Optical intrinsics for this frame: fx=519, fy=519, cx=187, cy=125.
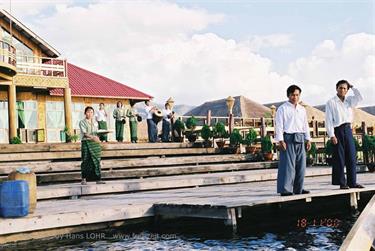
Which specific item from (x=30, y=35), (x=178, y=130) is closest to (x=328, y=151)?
(x=178, y=130)

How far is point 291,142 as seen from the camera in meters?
7.70

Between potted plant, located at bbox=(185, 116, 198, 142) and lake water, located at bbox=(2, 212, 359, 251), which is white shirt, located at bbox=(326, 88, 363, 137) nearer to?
lake water, located at bbox=(2, 212, 359, 251)

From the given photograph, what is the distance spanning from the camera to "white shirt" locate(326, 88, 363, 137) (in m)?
8.23

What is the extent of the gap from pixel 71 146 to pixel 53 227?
8.30 m

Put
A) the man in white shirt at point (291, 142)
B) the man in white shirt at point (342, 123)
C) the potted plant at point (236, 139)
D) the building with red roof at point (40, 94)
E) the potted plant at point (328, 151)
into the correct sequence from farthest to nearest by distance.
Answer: the building with red roof at point (40, 94) < the potted plant at point (236, 139) < the potted plant at point (328, 151) < the man in white shirt at point (342, 123) < the man in white shirt at point (291, 142)

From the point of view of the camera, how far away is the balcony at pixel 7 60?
17453mm

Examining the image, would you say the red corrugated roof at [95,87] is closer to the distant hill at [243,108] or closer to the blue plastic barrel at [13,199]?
the distant hill at [243,108]

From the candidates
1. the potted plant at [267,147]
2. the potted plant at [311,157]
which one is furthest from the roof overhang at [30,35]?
the potted plant at [311,157]

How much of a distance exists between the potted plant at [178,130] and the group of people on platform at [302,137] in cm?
1007

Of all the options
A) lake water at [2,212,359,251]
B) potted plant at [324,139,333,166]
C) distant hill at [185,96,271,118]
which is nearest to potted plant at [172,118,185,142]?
potted plant at [324,139,333,166]

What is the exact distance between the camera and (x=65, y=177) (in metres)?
11.4

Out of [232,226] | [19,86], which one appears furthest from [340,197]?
[19,86]

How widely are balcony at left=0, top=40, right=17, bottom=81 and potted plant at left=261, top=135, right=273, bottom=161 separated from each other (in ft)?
29.6

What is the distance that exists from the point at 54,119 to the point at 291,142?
61.8 ft
